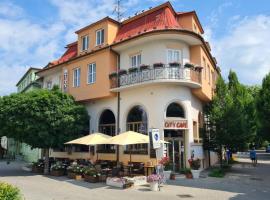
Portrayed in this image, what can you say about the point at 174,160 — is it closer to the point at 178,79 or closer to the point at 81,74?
the point at 178,79

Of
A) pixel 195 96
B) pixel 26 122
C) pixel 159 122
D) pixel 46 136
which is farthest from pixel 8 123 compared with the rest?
pixel 195 96

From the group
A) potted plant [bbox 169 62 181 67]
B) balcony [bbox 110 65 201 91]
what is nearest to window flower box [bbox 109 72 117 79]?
balcony [bbox 110 65 201 91]

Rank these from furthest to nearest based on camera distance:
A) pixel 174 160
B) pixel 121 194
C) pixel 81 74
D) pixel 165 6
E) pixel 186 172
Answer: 1. pixel 81 74
2. pixel 165 6
3. pixel 174 160
4. pixel 186 172
5. pixel 121 194

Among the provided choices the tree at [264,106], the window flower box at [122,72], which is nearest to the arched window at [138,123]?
the window flower box at [122,72]

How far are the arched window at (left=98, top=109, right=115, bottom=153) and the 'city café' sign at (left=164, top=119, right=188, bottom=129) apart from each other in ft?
18.0

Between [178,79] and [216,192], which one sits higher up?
[178,79]

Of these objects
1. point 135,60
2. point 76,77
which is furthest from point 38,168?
point 135,60

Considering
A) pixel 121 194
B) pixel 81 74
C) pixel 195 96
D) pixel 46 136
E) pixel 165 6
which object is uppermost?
pixel 165 6

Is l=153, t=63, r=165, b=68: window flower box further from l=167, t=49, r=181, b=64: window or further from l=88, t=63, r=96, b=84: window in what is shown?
l=88, t=63, r=96, b=84: window

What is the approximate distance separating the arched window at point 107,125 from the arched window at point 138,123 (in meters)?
2.03

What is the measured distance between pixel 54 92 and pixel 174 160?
10507 mm

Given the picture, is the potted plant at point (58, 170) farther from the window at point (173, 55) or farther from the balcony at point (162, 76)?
the window at point (173, 55)

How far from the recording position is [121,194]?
14.5m

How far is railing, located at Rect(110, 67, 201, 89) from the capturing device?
825 inches
